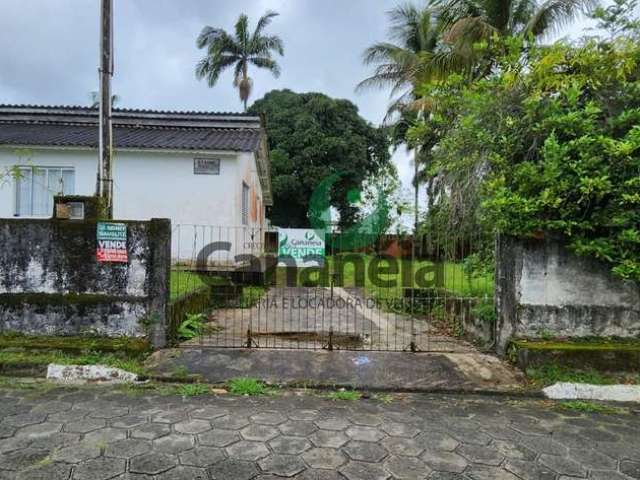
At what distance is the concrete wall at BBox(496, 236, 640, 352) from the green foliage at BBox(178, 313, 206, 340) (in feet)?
13.3

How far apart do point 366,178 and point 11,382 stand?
75.4 ft

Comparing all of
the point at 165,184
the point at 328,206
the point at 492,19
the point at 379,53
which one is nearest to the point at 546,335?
the point at 165,184

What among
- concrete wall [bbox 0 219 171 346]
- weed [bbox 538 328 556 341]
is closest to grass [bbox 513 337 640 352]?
weed [bbox 538 328 556 341]

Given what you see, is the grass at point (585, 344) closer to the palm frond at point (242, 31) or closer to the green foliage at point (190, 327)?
the green foliage at point (190, 327)

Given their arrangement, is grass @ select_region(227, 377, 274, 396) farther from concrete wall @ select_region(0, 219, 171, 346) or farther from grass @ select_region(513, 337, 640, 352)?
grass @ select_region(513, 337, 640, 352)

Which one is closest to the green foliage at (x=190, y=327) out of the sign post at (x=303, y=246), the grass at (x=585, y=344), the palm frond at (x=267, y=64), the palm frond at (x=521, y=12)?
the grass at (x=585, y=344)

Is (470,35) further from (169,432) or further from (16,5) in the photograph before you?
(169,432)

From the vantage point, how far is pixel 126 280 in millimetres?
4684

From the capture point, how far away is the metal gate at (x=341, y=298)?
5.85 meters

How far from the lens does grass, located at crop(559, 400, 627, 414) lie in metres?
3.78

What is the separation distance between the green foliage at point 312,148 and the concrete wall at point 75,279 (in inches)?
722

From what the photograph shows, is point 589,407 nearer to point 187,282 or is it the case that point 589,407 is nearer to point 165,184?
point 187,282

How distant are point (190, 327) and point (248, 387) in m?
1.99

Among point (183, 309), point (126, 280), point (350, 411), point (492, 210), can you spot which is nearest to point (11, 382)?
point (126, 280)
